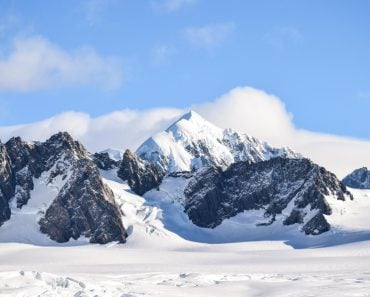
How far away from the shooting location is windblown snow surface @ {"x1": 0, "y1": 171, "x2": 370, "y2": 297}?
89938 millimetres

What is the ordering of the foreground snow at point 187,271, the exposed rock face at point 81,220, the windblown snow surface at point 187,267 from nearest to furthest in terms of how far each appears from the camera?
1. the foreground snow at point 187,271
2. the windblown snow surface at point 187,267
3. the exposed rock face at point 81,220

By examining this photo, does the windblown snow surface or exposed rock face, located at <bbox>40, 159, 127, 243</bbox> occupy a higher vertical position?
exposed rock face, located at <bbox>40, 159, 127, 243</bbox>

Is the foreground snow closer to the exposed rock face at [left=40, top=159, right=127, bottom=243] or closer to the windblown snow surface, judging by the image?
the windblown snow surface

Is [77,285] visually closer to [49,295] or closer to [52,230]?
[49,295]

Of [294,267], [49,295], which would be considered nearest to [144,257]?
[294,267]

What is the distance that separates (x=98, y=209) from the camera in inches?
7830

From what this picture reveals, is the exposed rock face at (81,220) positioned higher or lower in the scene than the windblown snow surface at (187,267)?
higher

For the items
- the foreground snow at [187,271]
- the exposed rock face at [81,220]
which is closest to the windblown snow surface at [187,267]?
the foreground snow at [187,271]

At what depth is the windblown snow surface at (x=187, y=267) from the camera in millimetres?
89938

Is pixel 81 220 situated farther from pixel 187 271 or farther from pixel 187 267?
pixel 187 271

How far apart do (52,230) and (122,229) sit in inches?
728

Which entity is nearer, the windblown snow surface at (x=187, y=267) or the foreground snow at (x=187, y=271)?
the foreground snow at (x=187, y=271)

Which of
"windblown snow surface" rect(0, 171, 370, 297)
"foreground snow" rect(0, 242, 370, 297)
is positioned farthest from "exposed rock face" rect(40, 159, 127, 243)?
"foreground snow" rect(0, 242, 370, 297)

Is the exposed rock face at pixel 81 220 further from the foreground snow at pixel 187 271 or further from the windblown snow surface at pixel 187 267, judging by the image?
the foreground snow at pixel 187 271
